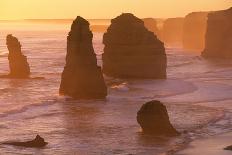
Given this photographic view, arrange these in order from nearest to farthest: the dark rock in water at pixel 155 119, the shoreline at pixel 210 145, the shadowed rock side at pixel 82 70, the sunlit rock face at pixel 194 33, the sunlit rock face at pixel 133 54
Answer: the shoreline at pixel 210 145 → the dark rock in water at pixel 155 119 → the shadowed rock side at pixel 82 70 → the sunlit rock face at pixel 133 54 → the sunlit rock face at pixel 194 33

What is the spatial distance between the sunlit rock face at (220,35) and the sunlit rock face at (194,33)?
39.9 m

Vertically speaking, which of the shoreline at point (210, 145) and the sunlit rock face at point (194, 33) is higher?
the shoreline at point (210, 145)

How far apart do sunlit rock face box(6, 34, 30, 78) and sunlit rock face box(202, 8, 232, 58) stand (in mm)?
53943

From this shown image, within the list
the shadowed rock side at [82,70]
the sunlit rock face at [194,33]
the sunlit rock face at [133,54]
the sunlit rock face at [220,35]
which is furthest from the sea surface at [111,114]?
the sunlit rock face at [194,33]

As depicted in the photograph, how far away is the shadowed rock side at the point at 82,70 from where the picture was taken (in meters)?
56.2

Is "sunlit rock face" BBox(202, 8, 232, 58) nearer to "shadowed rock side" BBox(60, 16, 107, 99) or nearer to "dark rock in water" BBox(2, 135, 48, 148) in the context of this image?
"shadowed rock side" BBox(60, 16, 107, 99)

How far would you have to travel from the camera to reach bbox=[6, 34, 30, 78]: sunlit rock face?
3035 inches

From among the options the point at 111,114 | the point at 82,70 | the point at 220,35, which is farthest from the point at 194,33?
the point at 111,114

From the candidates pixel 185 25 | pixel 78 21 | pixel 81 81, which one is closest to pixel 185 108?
pixel 81 81

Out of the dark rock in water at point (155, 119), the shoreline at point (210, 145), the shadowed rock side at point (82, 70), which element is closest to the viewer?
the shoreline at point (210, 145)

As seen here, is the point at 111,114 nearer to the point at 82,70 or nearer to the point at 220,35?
the point at 82,70

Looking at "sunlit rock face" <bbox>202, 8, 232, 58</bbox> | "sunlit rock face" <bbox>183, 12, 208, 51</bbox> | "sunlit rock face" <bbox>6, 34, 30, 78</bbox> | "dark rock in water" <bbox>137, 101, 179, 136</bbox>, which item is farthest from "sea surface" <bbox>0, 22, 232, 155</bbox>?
"sunlit rock face" <bbox>183, 12, 208, 51</bbox>

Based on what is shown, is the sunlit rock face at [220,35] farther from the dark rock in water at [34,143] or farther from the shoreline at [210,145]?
the dark rock in water at [34,143]

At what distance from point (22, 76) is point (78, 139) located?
139ft
